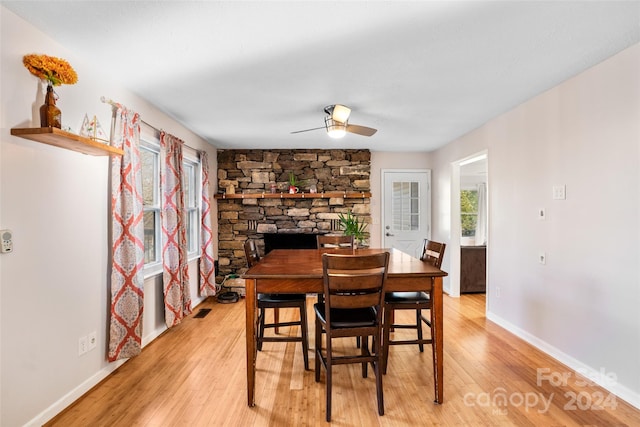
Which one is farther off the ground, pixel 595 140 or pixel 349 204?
pixel 595 140

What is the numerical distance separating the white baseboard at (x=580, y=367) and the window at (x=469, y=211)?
3828mm

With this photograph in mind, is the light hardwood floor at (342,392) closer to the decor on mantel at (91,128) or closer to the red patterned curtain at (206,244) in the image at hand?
the red patterned curtain at (206,244)

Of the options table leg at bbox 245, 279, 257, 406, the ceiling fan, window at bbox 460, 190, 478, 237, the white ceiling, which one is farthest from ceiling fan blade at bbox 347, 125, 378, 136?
window at bbox 460, 190, 478, 237

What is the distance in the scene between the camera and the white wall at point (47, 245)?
181cm

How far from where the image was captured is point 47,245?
2070mm

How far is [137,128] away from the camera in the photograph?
2.96 meters

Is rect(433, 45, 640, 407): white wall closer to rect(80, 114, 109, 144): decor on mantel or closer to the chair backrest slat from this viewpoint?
the chair backrest slat

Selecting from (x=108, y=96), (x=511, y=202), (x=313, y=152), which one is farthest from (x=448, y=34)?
(x=313, y=152)

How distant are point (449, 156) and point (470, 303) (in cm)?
216

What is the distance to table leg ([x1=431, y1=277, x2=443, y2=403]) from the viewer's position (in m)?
2.20


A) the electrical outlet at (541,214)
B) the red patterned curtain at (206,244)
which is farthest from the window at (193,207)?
the electrical outlet at (541,214)

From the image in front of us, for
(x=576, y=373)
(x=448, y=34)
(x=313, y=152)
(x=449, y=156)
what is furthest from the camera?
(x=313, y=152)

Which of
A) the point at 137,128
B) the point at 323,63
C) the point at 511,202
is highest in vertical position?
the point at 323,63

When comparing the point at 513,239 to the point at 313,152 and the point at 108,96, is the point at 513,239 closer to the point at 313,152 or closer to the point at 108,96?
the point at 313,152
